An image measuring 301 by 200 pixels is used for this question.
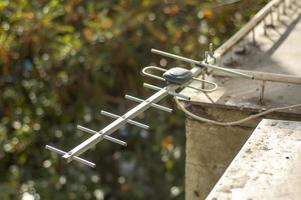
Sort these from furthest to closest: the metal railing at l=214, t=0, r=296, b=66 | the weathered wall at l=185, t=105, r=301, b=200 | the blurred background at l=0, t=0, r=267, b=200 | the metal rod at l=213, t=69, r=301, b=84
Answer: the blurred background at l=0, t=0, r=267, b=200 → the metal railing at l=214, t=0, r=296, b=66 → the weathered wall at l=185, t=105, r=301, b=200 → the metal rod at l=213, t=69, r=301, b=84

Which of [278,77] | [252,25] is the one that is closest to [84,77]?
[252,25]

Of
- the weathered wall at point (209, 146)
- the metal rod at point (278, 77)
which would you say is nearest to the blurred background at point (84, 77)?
the weathered wall at point (209, 146)

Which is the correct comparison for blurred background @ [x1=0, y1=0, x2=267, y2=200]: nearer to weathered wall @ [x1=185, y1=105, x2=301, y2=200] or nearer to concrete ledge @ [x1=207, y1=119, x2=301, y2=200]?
weathered wall @ [x1=185, y1=105, x2=301, y2=200]

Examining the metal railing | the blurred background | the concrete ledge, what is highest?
the metal railing

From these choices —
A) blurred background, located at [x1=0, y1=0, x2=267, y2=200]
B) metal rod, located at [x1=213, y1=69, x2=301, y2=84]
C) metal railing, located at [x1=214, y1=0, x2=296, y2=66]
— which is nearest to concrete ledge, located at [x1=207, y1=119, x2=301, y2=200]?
metal rod, located at [x1=213, y1=69, x2=301, y2=84]

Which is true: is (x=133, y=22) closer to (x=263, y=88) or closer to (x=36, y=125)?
(x=36, y=125)

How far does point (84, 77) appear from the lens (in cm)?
482

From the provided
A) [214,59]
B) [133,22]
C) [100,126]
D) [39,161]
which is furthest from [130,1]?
[214,59]

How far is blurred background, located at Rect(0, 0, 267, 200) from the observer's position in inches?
184

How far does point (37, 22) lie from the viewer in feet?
15.1

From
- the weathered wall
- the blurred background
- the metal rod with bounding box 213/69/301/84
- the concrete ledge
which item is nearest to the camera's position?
the concrete ledge

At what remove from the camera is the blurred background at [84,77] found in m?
4.67

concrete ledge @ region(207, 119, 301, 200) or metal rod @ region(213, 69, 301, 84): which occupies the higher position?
metal rod @ region(213, 69, 301, 84)

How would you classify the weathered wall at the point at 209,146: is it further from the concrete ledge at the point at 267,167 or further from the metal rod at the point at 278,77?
the concrete ledge at the point at 267,167
